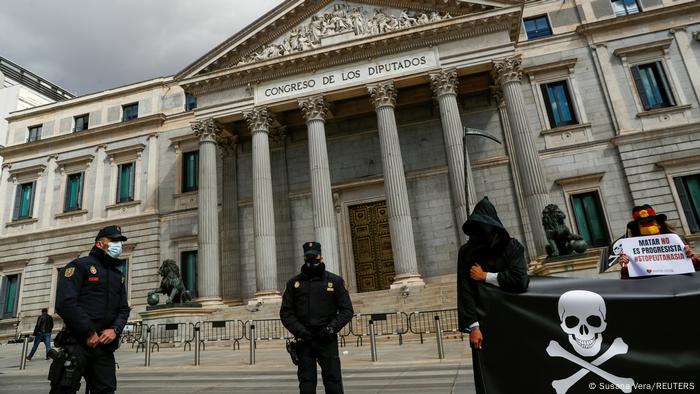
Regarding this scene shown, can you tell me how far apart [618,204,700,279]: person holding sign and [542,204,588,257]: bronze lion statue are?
11.8 meters

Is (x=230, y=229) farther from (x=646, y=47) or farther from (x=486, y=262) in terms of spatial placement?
(x=646, y=47)

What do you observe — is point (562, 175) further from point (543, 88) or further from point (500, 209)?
point (543, 88)

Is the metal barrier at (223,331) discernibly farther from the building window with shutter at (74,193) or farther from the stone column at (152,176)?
the building window with shutter at (74,193)

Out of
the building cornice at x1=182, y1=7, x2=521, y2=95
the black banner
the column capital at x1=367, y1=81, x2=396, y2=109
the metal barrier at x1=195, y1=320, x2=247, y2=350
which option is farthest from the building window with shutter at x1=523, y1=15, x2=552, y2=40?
the black banner

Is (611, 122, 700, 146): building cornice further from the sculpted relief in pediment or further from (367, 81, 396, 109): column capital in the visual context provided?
(367, 81, 396, 109): column capital

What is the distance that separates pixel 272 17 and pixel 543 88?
15.1m

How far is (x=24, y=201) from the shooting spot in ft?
105

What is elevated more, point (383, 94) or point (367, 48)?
point (367, 48)

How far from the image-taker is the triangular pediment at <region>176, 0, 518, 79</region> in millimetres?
23438

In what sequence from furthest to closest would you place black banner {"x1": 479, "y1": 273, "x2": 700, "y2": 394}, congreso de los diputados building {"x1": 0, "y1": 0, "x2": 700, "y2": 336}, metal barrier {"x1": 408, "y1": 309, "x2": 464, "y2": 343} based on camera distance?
1. congreso de los diputados building {"x1": 0, "y1": 0, "x2": 700, "y2": 336}
2. metal barrier {"x1": 408, "y1": 309, "x2": 464, "y2": 343}
3. black banner {"x1": 479, "y1": 273, "x2": 700, "y2": 394}

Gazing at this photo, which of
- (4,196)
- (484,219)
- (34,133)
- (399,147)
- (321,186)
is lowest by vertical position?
(484,219)

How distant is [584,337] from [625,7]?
2694cm

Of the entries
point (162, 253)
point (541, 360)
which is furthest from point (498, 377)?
point (162, 253)

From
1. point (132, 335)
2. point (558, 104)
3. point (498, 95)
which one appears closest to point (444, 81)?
point (498, 95)
